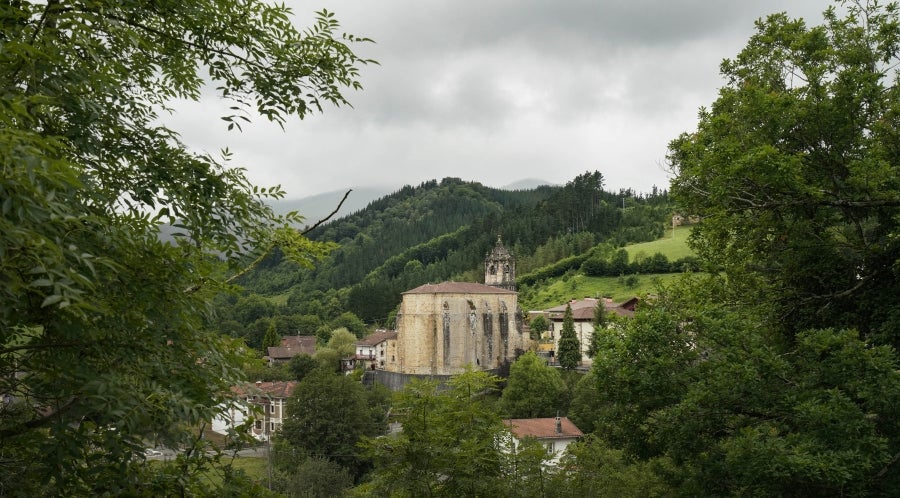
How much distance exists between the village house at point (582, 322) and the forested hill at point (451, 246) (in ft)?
89.2

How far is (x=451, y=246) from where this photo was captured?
136625mm

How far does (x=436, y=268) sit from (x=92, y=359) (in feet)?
357

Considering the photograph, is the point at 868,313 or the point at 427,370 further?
the point at 427,370

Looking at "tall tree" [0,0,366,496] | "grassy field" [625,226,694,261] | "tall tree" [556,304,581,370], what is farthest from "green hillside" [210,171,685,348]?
"tall tree" [0,0,366,496]

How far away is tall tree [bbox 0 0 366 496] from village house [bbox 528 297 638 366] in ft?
177

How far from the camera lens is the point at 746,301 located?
12375mm

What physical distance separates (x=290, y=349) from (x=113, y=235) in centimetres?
7075

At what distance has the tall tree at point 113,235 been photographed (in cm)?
319

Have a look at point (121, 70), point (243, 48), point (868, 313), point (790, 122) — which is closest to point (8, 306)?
point (121, 70)

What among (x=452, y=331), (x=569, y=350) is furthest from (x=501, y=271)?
(x=569, y=350)

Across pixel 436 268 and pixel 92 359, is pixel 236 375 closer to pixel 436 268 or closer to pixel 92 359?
pixel 92 359

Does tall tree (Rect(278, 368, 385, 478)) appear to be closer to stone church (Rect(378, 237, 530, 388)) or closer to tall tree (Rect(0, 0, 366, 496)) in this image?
stone church (Rect(378, 237, 530, 388))

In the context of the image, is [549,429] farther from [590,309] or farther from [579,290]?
[579,290]

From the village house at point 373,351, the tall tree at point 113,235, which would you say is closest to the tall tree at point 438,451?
the tall tree at point 113,235
